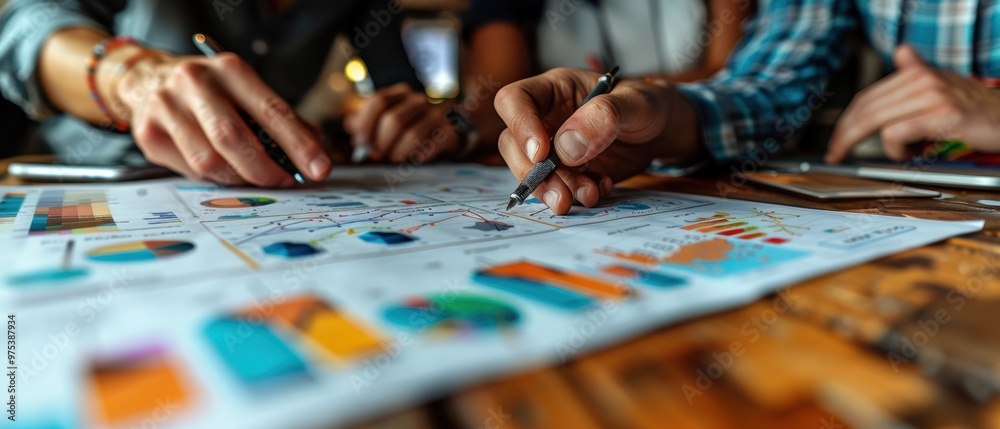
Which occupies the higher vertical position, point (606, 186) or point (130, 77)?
point (130, 77)

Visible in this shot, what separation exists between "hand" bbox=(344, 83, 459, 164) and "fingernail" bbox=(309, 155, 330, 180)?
264 millimetres

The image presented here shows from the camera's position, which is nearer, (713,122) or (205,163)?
(205,163)

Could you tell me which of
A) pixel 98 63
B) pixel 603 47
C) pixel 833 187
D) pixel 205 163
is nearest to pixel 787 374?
pixel 833 187

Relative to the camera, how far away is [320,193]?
46 cm

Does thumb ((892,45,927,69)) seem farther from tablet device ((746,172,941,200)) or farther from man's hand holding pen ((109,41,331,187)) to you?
man's hand holding pen ((109,41,331,187))

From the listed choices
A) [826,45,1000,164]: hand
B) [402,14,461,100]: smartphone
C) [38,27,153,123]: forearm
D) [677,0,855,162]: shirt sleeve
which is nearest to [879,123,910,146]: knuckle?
[826,45,1000,164]: hand

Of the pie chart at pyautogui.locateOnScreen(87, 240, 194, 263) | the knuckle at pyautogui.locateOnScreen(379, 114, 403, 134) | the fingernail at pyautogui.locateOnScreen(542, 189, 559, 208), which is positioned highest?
the pie chart at pyautogui.locateOnScreen(87, 240, 194, 263)

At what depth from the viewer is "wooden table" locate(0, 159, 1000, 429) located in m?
0.13

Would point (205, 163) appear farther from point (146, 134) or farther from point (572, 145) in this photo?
point (572, 145)

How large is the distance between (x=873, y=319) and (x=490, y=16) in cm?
120

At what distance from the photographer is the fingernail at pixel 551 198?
372 mm

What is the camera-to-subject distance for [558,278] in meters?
0.22

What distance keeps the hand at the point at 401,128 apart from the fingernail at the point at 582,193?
1.26 ft

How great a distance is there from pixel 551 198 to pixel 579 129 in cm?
5
